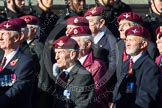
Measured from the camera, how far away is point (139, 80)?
675 cm

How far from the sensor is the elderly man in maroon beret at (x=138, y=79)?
659cm

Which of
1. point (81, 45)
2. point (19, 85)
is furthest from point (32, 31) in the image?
point (19, 85)

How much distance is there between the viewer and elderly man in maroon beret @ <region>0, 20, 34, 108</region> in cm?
643

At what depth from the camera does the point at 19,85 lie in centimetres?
644

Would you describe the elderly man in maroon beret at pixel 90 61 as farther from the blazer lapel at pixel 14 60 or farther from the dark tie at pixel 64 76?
the blazer lapel at pixel 14 60

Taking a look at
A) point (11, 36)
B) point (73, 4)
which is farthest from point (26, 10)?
point (11, 36)

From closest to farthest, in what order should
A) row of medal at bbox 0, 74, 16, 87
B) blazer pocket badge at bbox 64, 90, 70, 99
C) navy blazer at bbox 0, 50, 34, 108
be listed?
1. navy blazer at bbox 0, 50, 34, 108
2. row of medal at bbox 0, 74, 16, 87
3. blazer pocket badge at bbox 64, 90, 70, 99

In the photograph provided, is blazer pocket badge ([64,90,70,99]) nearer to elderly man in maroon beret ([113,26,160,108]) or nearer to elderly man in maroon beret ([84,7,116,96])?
elderly man in maroon beret ([113,26,160,108])

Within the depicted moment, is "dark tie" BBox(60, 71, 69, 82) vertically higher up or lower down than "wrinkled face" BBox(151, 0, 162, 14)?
higher up

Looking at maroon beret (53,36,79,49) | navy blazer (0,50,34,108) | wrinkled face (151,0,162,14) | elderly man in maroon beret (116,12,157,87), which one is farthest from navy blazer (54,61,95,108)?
wrinkled face (151,0,162,14)

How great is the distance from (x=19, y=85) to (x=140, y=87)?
1.34 metres

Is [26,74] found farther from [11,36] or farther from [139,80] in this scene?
[139,80]

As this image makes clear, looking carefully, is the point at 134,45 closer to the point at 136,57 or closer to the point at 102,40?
the point at 136,57

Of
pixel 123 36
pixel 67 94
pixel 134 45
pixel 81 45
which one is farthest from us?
pixel 123 36
